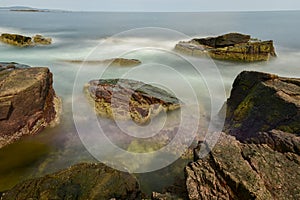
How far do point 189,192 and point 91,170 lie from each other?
2.77 meters

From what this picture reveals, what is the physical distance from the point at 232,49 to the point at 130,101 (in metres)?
17.1

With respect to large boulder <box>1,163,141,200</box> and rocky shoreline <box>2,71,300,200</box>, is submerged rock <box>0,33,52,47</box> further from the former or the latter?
rocky shoreline <box>2,71,300,200</box>

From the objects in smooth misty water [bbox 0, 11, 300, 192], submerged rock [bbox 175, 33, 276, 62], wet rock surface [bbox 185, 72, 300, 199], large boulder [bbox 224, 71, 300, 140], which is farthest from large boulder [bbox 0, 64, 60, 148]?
submerged rock [bbox 175, 33, 276, 62]

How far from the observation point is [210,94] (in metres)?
14.5

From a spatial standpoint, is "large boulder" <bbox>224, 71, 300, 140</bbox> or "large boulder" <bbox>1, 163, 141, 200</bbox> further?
"large boulder" <bbox>224, 71, 300, 140</bbox>

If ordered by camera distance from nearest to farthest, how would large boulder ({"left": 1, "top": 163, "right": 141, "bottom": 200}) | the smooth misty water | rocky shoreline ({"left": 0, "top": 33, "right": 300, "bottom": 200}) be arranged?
rocky shoreline ({"left": 0, "top": 33, "right": 300, "bottom": 200}) → large boulder ({"left": 1, "top": 163, "right": 141, "bottom": 200}) → the smooth misty water

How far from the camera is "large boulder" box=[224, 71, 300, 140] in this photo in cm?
709

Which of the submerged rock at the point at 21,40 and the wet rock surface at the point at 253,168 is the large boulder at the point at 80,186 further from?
the submerged rock at the point at 21,40

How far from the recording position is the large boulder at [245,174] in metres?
4.19

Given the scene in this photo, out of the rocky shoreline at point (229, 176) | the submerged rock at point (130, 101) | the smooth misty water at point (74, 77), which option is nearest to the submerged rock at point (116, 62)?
the smooth misty water at point (74, 77)

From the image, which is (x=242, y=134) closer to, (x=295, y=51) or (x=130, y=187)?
(x=130, y=187)

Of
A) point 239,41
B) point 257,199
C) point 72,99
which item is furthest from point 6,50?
point 257,199

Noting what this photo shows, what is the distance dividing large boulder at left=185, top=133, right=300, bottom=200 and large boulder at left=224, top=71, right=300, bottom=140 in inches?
64.4

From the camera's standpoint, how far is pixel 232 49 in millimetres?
24688
